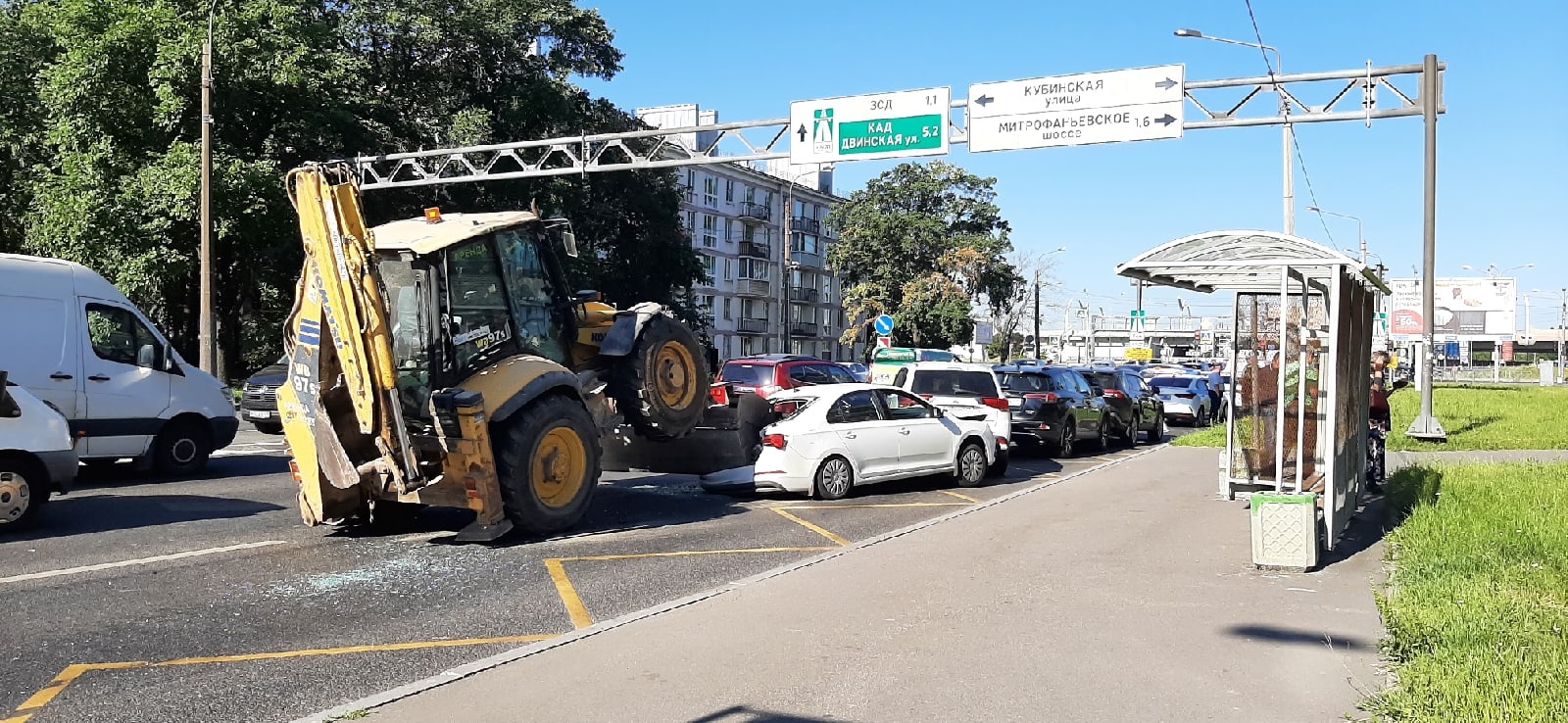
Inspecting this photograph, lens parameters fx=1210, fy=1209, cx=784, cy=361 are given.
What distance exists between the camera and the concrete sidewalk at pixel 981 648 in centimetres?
546

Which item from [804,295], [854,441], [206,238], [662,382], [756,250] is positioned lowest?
[854,441]

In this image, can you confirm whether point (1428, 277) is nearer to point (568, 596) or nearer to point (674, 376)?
point (674, 376)

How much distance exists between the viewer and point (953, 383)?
19141 millimetres

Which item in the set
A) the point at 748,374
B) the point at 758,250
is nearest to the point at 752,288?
the point at 758,250

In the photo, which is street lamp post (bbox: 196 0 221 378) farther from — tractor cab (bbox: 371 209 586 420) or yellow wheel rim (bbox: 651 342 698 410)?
tractor cab (bbox: 371 209 586 420)

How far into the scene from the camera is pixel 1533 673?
214 inches

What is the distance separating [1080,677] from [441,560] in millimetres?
5350

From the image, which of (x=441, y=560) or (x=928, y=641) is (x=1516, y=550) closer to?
(x=928, y=641)

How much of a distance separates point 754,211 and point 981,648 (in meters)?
74.8

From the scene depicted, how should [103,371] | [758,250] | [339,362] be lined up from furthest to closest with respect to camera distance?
[758,250] → [103,371] → [339,362]

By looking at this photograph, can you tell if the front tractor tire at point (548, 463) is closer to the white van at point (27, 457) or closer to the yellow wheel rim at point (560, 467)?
the yellow wheel rim at point (560, 467)

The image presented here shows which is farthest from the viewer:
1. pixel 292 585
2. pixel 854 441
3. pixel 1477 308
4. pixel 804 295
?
pixel 804 295

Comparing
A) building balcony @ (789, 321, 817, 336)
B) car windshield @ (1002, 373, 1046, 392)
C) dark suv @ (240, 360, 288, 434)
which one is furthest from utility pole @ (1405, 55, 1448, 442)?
building balcony @ (789, 321, 817, 336)

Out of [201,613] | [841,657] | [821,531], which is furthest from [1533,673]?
[201,613]
